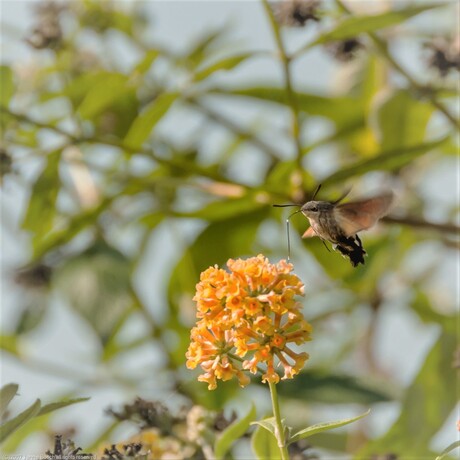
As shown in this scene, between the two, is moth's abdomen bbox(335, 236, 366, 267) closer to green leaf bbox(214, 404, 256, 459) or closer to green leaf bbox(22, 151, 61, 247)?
green leaf bbox(214, 404, 256, 459)

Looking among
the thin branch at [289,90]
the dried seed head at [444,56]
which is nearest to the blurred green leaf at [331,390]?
the thin branch at [289,90]

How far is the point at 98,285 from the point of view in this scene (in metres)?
1.81

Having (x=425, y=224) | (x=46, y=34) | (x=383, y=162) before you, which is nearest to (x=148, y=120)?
(x=46, y=34)

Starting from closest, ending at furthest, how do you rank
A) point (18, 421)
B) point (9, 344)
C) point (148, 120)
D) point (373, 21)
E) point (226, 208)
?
point (18, 421), point (373, 21), point (148, 120), point (226, 208), point (9, 344)

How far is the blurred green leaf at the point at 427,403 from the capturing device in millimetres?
1547

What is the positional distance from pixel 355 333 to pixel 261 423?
1.47 m

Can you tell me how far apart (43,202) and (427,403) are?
2.85ft

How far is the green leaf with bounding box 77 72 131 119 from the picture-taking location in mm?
1905

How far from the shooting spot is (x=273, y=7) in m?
1.93

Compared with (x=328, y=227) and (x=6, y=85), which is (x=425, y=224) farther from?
(x=6, y=85)

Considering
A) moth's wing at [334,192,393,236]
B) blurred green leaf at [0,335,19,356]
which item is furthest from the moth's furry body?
blurred green leaf at [0,335,19,356]

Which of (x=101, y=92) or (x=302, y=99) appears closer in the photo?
(x=101, y=92)

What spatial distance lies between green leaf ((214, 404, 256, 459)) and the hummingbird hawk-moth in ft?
0.76

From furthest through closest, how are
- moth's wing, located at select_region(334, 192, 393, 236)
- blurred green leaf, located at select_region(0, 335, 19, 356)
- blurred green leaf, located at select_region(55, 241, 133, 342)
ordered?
blurred green leaf, located at select_region(0, 335, 19, 356)
blurred green leaf, located at select_region(55, 241, 133, 342)
moth's wing, located at select_region(334, 192, 393, 236)
